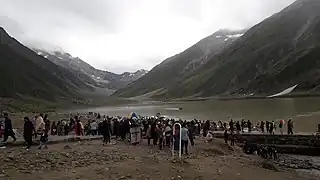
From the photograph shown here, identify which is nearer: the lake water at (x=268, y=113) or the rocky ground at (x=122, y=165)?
the rocky ground at (x=122, y=165)

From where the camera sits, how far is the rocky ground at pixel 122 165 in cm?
1823

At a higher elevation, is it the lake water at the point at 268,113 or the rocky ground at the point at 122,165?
the lake water at the point at 268,113

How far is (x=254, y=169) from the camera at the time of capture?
24.9m

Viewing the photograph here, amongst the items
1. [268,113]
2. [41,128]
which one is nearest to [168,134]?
[41,128]

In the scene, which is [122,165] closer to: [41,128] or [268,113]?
[41,128]

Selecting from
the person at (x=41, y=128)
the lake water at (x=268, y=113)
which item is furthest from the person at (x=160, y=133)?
the lake water at (x=268, y=113)

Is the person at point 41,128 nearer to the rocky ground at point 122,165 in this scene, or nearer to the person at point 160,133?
the rocky ground at point 122,165

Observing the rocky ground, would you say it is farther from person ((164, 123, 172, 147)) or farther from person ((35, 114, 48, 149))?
person ((164, 123, 172, 147))

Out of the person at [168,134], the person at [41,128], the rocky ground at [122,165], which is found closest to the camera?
the rocky ground at [122,165]

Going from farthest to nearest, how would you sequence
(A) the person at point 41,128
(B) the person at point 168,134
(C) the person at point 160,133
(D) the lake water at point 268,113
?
(D) the lake water at point 268,113
(B) the person at point 168,134
(C) the person at point 160,133
(A) the person at point 41,128

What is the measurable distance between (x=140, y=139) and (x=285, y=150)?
14.5 m

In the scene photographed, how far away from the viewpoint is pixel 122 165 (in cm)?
Answer: 2033

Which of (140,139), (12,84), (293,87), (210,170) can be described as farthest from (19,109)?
(210,170)

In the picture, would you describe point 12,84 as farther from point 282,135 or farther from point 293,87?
point 282,135
